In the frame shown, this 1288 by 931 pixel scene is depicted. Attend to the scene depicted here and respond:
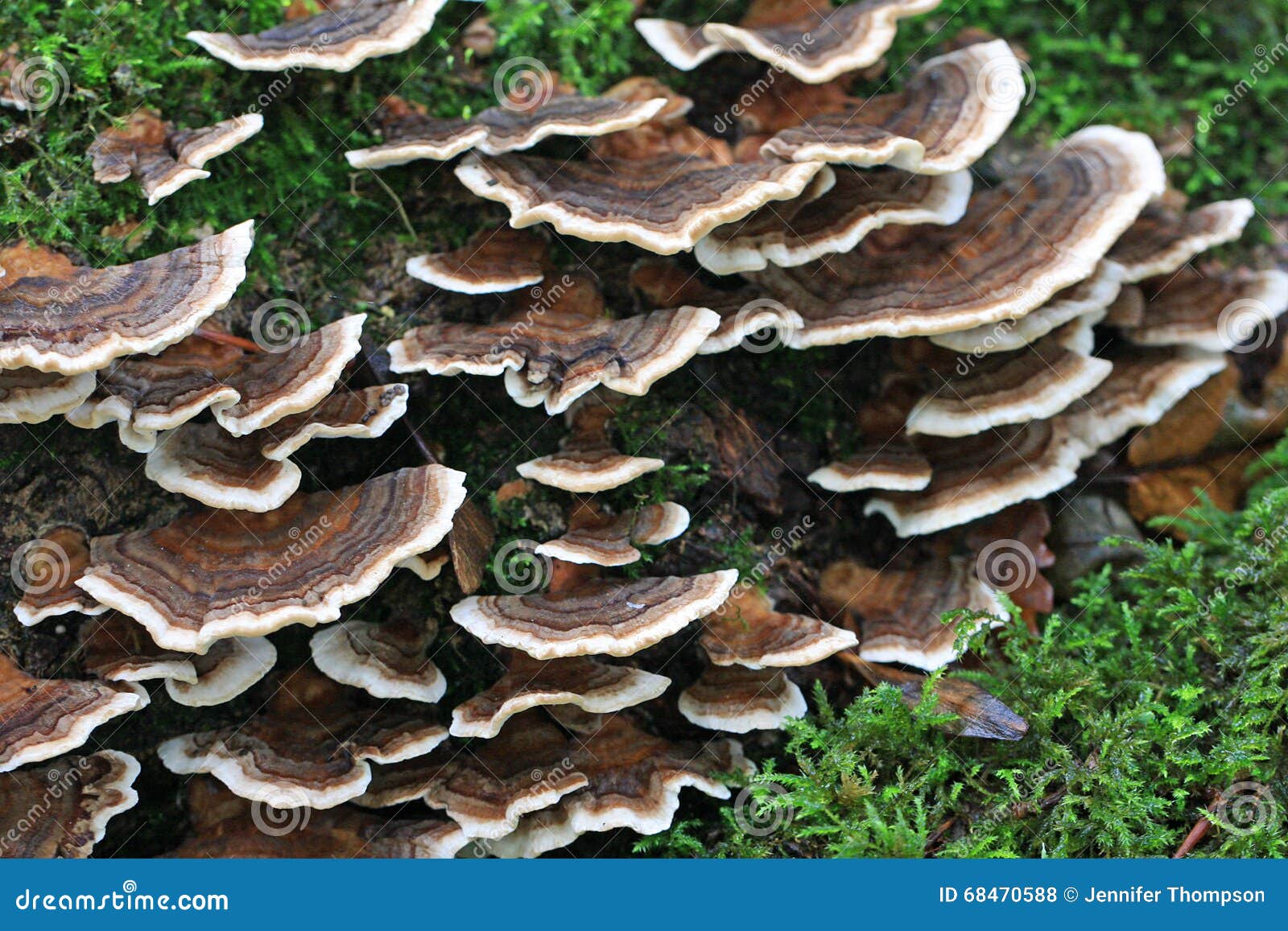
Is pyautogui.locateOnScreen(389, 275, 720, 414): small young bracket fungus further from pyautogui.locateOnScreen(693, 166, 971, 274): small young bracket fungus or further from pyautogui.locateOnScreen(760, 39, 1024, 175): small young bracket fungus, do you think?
pyautogui.locateOnScreen(760, 39, 1024, 175): small young bracket fungus

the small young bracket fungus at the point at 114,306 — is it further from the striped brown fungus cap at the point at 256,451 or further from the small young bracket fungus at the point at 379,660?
the small young bracket fungus at the point at 379,660

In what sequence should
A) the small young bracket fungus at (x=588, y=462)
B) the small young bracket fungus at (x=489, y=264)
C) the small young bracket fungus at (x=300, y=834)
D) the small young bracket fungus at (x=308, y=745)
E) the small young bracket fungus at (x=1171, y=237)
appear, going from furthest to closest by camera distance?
the small young bracket fungus at (x=1171, y=237) < the small young bracket fungus at (x=489, y=264) < the small young bracket fungus at (x=300, y=834) < the small young bracket fungus at (x=588, y=462) < the small young bracket fungus at (x=308, y=745)

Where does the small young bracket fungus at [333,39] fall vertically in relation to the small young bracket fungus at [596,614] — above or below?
above

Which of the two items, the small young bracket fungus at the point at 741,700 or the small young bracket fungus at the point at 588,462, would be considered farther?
the small young bracket fungus at the point at 741,700

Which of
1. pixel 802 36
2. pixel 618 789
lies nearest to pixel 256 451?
pixel 618 789

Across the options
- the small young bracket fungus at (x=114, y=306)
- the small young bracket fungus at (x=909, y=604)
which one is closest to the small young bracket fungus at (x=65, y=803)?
the small young bracket fungus at (x=114, y=306)

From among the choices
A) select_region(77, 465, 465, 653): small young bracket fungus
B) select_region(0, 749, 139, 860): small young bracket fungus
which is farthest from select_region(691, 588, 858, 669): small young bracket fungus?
select_region(0, 749, 139, 860): small young bracket fungus
